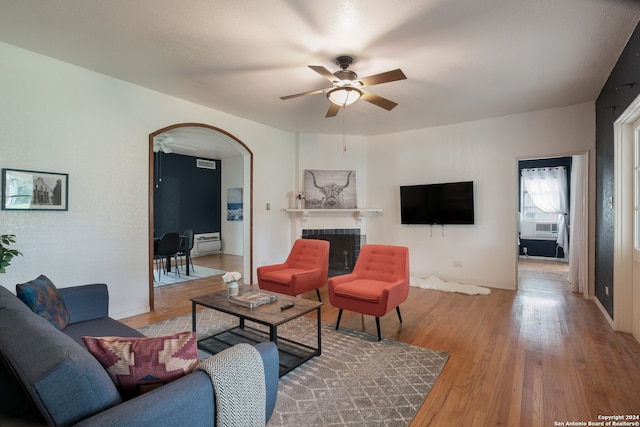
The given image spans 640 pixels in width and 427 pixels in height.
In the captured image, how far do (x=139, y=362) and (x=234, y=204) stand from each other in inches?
301

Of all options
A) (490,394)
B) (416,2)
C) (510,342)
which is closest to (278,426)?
(490,394)

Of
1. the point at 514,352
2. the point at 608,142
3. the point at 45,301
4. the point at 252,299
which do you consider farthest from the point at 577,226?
the point at 45,301

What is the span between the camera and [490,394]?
2.10m

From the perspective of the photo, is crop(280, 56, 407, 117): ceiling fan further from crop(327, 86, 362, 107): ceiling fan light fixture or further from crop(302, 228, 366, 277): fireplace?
crop(302, 228, 366, 277): fireplace

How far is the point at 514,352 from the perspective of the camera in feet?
8.89

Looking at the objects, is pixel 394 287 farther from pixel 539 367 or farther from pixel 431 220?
pixel 431 220

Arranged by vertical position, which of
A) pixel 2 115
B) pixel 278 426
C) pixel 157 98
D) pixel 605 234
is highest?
pixel 157 98

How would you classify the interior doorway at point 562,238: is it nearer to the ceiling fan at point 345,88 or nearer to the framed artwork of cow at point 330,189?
the framed artwork of cow at point 330,189

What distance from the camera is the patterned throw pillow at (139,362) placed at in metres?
1.14

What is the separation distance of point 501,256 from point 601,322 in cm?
164

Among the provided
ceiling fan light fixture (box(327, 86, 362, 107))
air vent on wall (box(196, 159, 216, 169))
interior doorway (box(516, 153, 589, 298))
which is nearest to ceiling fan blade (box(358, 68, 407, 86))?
ceiling fan light fixture (box(327, 86, 362, 107))

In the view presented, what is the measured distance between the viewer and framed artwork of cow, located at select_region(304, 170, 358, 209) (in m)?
5.76

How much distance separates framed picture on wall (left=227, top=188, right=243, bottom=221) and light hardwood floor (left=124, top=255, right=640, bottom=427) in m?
3.88

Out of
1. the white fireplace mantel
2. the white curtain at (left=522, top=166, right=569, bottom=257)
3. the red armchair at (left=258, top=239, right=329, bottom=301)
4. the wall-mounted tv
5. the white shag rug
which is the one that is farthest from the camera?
the white curtain at (left=522, top=166, right=569, bottom=257)
